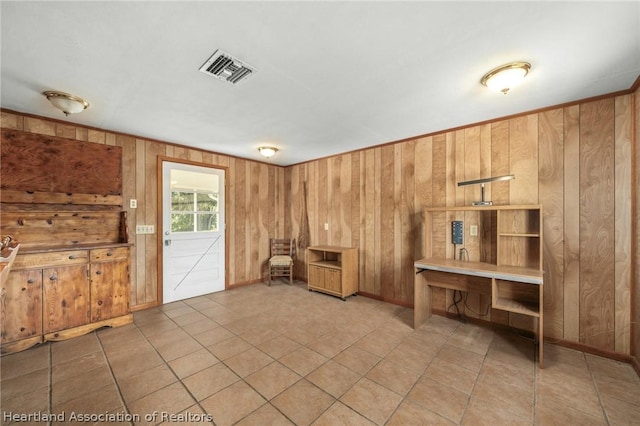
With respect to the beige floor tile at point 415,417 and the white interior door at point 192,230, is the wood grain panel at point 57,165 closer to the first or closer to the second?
the white interior door at point 192,230

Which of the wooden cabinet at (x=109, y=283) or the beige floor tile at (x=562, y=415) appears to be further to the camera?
the wooden cabinet at (x=109, y=283)

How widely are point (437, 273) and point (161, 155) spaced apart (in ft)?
14.2

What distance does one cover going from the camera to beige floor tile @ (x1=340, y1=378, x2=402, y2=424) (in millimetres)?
1720

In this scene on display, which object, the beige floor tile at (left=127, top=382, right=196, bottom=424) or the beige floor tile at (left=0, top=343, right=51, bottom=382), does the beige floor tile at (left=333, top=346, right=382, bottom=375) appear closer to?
the beige floor tile at (left=127, top=382, right=196, bottom=424)

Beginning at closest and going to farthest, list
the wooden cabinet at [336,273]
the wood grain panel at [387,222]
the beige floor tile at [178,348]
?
the beige floor tile at [178,348] < the wood grain panel at [387,222] < the wooden cabinet at [336,273]

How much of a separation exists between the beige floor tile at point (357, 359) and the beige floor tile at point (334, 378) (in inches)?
2.5

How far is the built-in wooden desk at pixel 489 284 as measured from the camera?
7.76 ft

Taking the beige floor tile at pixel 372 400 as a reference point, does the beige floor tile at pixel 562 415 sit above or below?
below

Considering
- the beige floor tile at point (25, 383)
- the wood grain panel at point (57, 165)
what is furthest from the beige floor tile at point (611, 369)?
the wood grain panel at point (57, 165)

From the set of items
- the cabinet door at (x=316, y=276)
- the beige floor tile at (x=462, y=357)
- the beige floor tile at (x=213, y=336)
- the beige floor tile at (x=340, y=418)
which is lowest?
the beige floor tile at (x=462, y=357)

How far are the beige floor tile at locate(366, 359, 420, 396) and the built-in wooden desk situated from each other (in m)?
0.92

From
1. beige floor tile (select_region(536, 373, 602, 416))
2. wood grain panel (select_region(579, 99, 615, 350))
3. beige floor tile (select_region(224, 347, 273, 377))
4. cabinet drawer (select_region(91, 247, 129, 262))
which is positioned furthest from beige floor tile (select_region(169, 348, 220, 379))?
wood grain panel (select_region(579, 99, 615, 350))

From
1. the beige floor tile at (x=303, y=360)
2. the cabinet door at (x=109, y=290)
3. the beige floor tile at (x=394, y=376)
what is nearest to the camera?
the beige floor tile at (x=394, y=376)

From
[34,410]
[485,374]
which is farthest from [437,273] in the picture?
[34,410]
